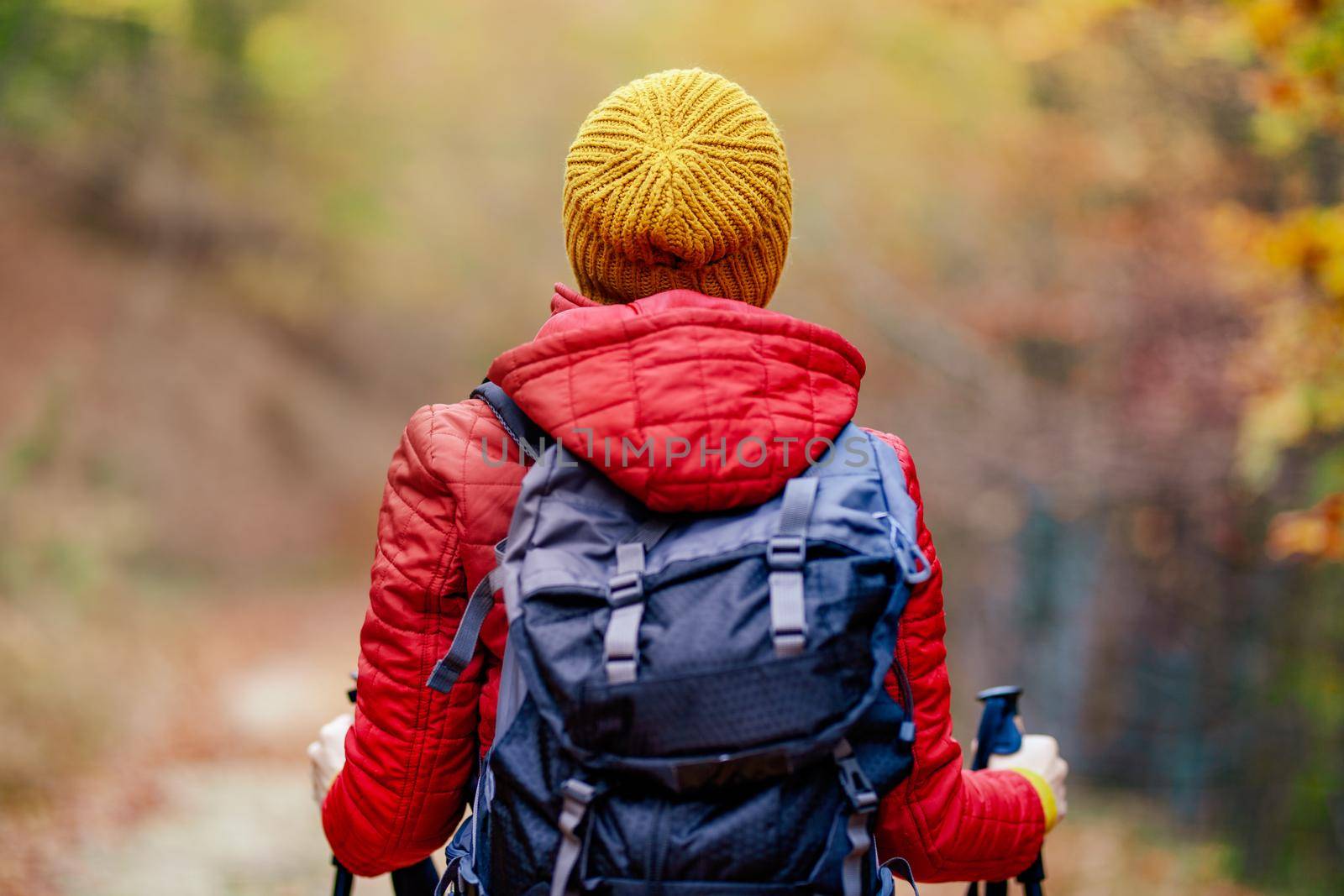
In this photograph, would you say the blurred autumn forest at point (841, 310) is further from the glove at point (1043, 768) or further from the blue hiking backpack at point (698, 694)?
the blue hiking backpack at point (698, 694)

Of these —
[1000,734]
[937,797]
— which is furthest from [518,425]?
[1000,734]

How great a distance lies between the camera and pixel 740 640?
3.28 ft

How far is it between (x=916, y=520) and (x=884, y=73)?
836 centimetres

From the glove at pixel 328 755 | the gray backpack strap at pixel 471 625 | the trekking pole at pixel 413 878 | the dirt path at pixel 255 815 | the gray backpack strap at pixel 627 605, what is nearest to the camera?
the gray backpack strap at pixel 627 605

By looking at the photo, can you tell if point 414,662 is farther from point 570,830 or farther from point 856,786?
point 856,786

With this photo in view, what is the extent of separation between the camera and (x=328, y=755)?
130cm

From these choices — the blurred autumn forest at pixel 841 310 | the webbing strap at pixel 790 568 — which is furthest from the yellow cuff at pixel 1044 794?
the blurred autumn forest at pixel 841 310

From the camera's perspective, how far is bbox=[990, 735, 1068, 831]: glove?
4.28ft

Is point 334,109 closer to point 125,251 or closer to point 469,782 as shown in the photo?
point 125,251

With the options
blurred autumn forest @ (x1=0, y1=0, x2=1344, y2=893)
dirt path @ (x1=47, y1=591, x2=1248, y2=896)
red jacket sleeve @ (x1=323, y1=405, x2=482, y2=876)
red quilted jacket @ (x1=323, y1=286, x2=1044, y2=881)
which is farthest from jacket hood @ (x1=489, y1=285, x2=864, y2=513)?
dirt path @ (x1=47, y1=591, x2=1248, y2=896)

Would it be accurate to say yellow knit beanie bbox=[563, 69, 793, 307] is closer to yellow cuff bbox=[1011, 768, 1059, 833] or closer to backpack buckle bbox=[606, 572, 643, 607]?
backpack buckle bbox=[606, 572, 643, 607]

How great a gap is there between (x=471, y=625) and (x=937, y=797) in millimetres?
505

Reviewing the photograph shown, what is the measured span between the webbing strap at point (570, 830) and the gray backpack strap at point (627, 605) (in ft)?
0.33

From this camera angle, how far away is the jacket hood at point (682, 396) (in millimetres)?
1036
